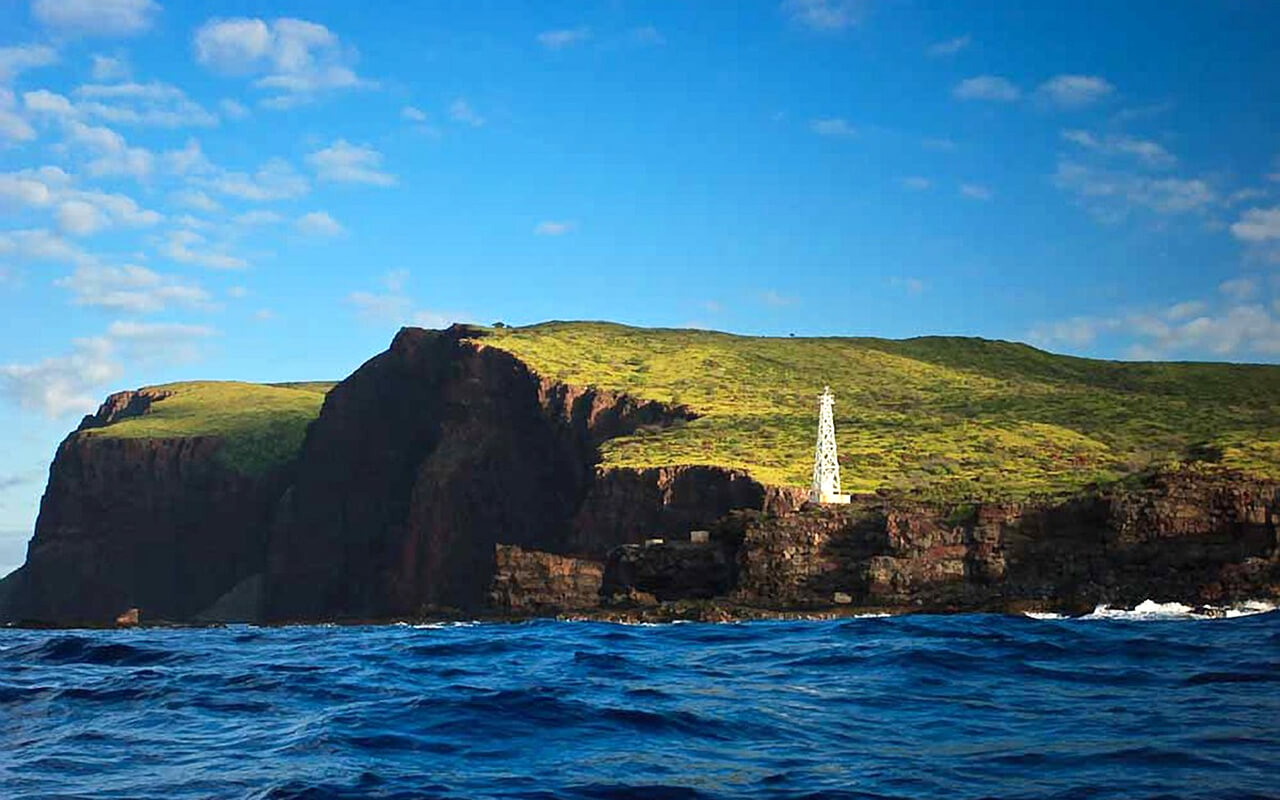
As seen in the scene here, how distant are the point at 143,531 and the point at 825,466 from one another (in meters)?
109

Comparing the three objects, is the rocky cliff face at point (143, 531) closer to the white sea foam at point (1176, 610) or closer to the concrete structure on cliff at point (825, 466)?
the concrete structure on cliff at point (825, 466)

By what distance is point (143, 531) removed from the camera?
6836 inches

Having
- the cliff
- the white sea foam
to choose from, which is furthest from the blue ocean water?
the cliff

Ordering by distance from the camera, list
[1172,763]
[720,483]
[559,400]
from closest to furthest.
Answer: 1. [1172,763]
2. [720,483]
3. [559,400]

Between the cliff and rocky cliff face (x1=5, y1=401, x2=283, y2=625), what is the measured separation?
292 mm

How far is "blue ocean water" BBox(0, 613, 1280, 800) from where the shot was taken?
52.9ft

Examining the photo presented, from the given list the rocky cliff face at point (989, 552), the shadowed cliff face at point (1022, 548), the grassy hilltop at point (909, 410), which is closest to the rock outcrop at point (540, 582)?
the rocky cliff face at point (989, 552)

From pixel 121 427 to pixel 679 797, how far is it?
622 ft

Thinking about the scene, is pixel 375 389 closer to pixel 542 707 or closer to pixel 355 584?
pixel 355 584

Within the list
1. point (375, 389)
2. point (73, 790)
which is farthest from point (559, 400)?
point (73, 790)

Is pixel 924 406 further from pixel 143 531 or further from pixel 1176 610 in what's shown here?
pixel 143 531

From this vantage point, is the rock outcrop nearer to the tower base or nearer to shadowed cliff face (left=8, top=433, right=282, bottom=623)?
the tower base

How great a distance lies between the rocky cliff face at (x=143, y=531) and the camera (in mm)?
170250

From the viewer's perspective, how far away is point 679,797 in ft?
50.6
